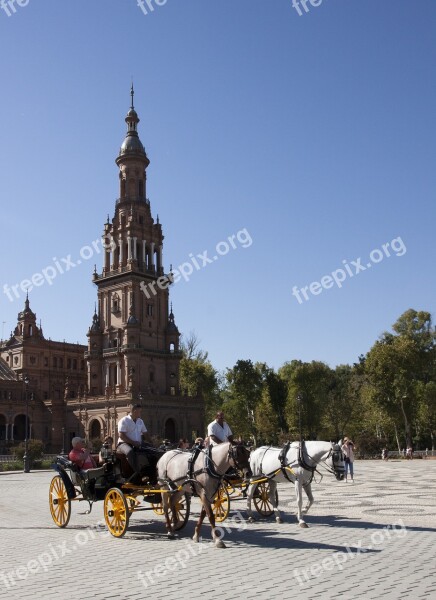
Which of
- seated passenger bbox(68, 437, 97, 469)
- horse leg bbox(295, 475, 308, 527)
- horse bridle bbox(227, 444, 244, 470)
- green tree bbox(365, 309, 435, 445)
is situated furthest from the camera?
green tree bbox(365, 309, 435, 445)

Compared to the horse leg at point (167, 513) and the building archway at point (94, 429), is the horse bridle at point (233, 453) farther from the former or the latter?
the building archway at point (94, 429)

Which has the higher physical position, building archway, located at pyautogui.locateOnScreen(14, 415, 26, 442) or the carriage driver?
building archway, located at pyautogui.locateOnScreen(14, 415, 26, 442)

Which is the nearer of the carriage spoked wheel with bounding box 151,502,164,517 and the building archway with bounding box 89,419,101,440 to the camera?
the carriage spoked wheel with bounding box 151,502,164,517

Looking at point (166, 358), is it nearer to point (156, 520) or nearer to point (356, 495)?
point (356, 495)

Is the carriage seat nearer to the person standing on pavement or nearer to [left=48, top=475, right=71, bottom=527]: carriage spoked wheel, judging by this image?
[left=48, top=475, right=71, bottom=527]: carriage spoked wheel

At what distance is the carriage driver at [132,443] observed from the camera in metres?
13.9

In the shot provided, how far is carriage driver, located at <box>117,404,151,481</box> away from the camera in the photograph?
13.9 m

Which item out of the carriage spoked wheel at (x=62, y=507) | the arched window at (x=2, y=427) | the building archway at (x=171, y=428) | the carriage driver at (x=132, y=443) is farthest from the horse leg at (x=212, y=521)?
the arched window at (x=2, y=427)

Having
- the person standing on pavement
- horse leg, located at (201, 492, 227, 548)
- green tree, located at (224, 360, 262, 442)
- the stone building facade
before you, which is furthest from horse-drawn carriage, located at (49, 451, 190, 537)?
green tree, located at (224, 360, 262, 442)

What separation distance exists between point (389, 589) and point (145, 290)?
7183 cm

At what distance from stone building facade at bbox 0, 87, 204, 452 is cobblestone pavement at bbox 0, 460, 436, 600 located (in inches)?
2220

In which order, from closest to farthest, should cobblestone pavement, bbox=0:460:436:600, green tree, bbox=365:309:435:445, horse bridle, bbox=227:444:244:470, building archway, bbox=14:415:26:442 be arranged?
cobblestone pavement, bbox=0:460:436:600 < horse bridle, bbox=227:444:244:470 < green tree, bbox=365:309:435:445 < building archway, bbox=14:415:26:442

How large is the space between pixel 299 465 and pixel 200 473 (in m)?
2.89

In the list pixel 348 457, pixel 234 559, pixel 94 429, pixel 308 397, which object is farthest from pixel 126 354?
pixel 234 559
